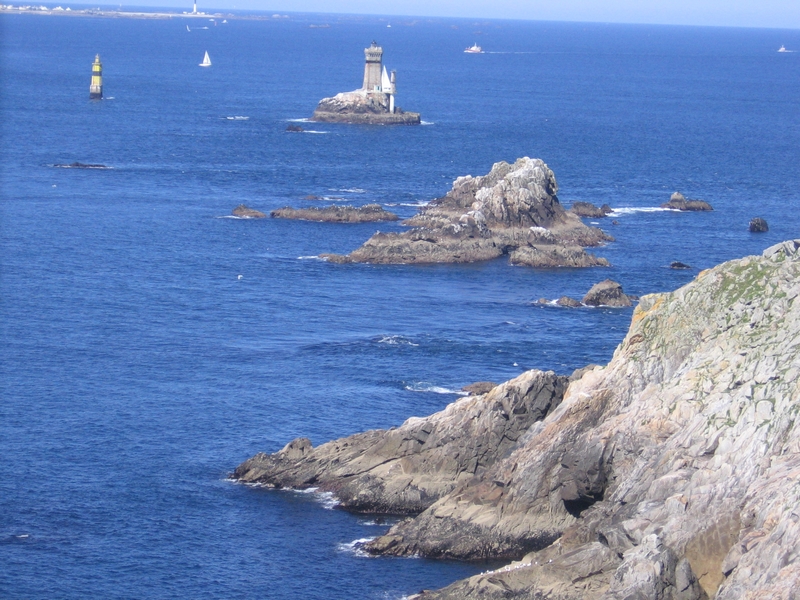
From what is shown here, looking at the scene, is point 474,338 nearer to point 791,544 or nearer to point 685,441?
point 685,441

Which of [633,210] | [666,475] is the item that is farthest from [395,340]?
[633,210]

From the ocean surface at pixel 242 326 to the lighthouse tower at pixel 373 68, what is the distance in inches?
813

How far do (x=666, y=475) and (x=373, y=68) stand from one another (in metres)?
145

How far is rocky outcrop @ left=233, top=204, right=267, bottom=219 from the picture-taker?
11556 cm

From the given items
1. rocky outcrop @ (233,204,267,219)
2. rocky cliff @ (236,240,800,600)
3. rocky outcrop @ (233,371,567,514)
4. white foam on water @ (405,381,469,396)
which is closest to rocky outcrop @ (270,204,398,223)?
rocky outcrop @ (233,204,267,219)

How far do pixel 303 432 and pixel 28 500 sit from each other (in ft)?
43.8

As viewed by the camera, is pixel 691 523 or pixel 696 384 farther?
pixel 696 384

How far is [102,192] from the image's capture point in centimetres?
12731

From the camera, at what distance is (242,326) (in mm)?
80812

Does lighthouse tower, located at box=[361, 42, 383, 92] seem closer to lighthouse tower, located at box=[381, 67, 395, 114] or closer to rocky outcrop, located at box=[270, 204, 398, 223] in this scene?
lighthouse tower, located at box=[381, 67, 395, 114]

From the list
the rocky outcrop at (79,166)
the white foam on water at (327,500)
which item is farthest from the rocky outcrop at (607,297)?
the rocky outcrop at (79,166)

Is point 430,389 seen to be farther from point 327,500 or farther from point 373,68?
point 373,68

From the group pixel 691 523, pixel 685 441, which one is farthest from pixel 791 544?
pixel 685 441

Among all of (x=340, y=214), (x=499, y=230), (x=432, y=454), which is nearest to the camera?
(x=432, y=454)
